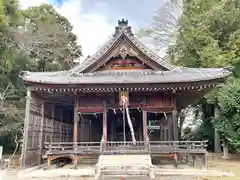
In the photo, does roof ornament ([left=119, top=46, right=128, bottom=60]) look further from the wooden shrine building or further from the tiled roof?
the tiled roof

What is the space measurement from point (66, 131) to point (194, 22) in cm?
1342

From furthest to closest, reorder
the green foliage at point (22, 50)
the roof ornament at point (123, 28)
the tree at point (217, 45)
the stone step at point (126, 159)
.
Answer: the green foliage at point (22, 50), the tree at point (217, 45), the roof ornament at point (123, 28), the stone step at point (126, 159)

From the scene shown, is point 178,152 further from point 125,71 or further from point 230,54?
point 230,54

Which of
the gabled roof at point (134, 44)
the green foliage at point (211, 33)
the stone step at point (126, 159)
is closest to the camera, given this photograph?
the stone step at point (126, 159)

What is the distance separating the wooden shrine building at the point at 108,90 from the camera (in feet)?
39.8

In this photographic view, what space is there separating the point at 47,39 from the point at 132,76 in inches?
490

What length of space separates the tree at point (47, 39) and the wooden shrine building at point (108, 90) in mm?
8546

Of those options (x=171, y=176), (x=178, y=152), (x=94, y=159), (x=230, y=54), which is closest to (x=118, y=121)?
(x=94, y=159)

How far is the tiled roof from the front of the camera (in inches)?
476

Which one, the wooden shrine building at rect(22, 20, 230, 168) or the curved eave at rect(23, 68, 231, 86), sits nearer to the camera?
the curved eave at rect(23, 68, 231, 86)

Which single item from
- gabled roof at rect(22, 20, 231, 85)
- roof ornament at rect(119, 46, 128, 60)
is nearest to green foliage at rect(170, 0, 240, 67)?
gabled roof at rect(22, 20, 231, 85)

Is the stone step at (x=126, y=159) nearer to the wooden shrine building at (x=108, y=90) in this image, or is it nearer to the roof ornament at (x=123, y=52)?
the wooden shrine building at (x=108, y=90)

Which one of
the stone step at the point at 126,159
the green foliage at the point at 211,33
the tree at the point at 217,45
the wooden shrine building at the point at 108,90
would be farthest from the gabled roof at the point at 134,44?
the green foliage at the point at 211,33

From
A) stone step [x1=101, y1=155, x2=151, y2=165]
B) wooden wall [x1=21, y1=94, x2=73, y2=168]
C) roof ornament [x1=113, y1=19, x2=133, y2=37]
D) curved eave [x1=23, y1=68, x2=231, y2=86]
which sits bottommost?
stone step [x1=101, y1=155, x2=151, y2=165]
